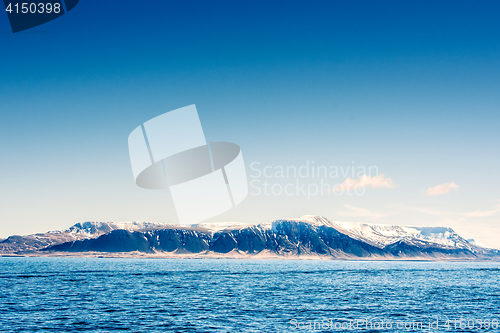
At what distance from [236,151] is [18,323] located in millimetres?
45983

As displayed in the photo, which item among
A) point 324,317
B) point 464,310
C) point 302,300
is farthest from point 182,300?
point 464,310

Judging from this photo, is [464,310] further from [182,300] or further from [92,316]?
[92,316]

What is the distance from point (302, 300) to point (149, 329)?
1379 inches

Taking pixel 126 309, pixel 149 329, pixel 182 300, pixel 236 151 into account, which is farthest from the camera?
pixel 236 151

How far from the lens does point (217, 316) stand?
52625mm

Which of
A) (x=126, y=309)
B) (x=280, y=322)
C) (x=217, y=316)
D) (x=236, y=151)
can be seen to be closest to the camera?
(x=280, y=322)

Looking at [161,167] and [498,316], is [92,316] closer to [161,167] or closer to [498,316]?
[161,167]

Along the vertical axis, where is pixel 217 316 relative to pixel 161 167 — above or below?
below

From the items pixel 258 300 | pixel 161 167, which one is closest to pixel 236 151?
pixel 161 167

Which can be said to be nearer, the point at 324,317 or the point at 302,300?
the point at 324,317

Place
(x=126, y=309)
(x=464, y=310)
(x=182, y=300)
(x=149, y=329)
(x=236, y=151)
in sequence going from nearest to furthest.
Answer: (x=149, y=329), (x=126, y=309), (x=464, y=310), (x=182, y=300), (x=236, y=151)

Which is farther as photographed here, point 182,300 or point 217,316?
point 182,300

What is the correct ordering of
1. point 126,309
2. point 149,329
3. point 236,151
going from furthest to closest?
point 236,151, point 126,309, point 149,329

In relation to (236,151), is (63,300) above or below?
below
